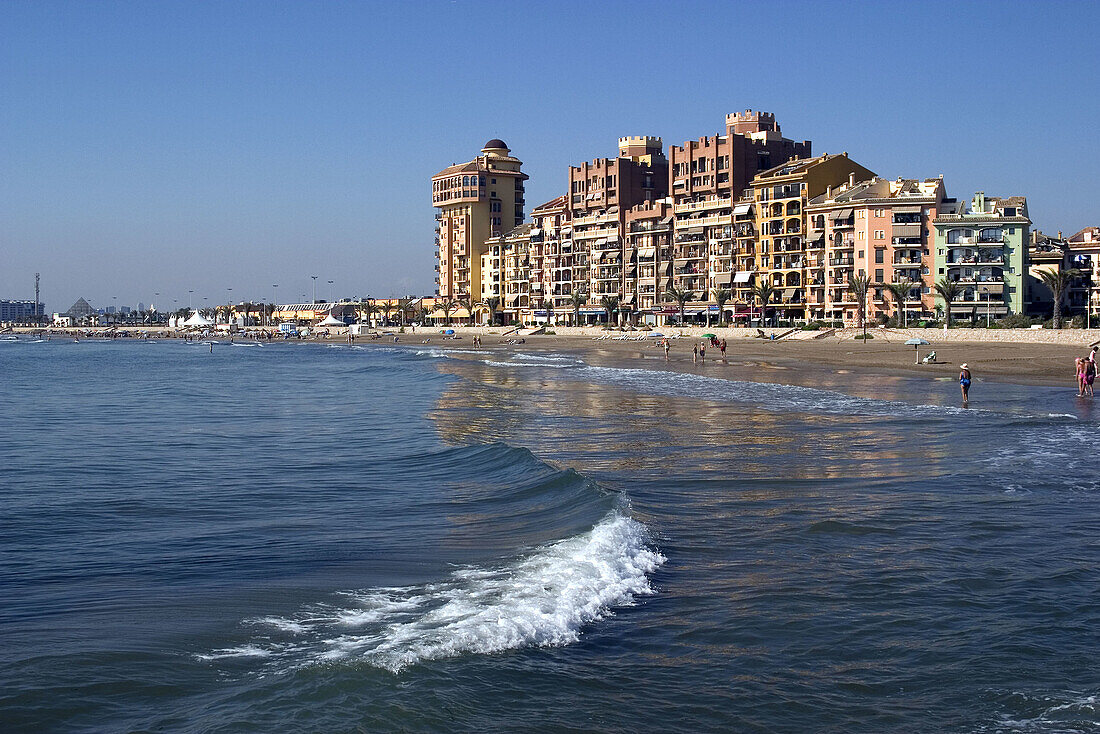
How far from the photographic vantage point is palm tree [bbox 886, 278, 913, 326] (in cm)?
8544

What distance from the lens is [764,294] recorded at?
100750 mm

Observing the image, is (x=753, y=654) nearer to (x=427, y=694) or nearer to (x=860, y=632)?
(x=860, y=632)

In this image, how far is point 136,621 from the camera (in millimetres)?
10461

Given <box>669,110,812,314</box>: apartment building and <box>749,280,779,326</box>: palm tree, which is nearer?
<box>749,280,779,326</box>: palm tree

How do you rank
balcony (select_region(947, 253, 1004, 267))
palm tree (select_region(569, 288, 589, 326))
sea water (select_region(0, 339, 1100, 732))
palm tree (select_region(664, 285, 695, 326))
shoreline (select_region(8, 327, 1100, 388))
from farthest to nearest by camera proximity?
palm tree (select_region(569, 288, 589, 326)), palm tree (select_region(664, 285, 695, 326)), balcony (select_region(947, 253, 1004, 267)), shoreline (select_region(8, 327, 1100, 388)), sea water (select_region(0, 339, 1100, 732))

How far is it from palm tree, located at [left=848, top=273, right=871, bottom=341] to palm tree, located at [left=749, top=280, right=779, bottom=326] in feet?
38.9

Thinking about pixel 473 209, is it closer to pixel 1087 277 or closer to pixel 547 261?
pixel 547 261

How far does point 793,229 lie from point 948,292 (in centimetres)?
2242

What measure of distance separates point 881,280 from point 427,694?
87696 mm

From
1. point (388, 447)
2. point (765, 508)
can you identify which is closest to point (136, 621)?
point (765, 508)

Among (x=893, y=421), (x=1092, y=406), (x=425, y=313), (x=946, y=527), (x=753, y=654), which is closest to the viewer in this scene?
(x=753, y=654)

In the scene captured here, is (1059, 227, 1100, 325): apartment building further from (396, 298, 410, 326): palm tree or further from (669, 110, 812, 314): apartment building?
(396, 298, 410, 326): palm tree

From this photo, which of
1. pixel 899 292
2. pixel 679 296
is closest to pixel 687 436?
pixel 899 292

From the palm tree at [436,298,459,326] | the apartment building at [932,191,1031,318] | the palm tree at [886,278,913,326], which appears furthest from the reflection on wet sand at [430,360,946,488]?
the palm tree at [436,298,459,326]
